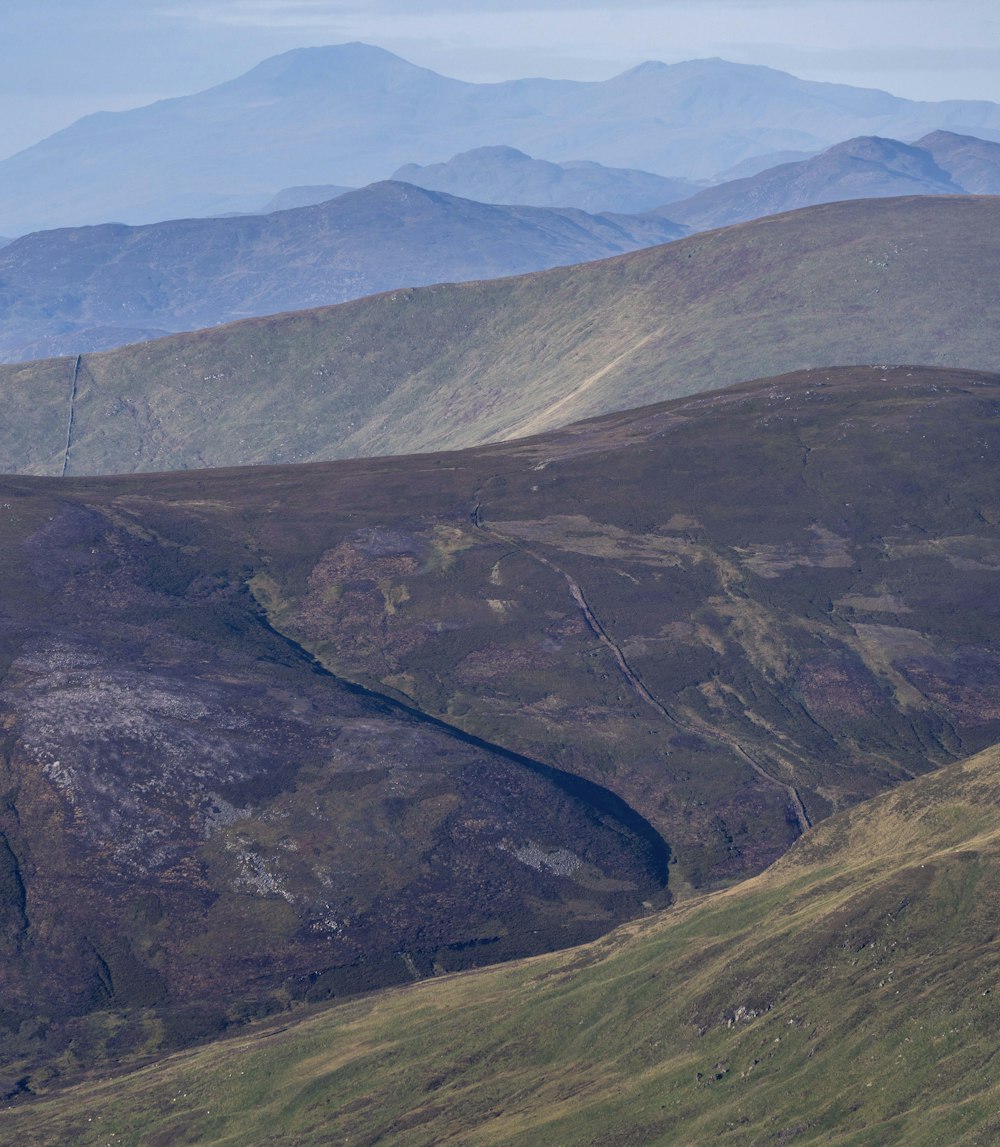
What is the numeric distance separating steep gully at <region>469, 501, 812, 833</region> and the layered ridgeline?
52 cm

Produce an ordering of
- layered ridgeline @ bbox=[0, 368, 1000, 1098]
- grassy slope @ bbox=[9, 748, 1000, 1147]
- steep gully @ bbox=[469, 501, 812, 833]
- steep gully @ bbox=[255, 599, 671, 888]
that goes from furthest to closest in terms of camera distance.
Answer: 1. steep gully @ bbox=[469, 501, 812, 833]
2. steep gully @ bbox=[255, 599, 671, 888]
3. layered ridgeline @ bbox=[0, 368, 1000, 1098]
4. grassy slope @ bbox=[9, 748, 1000, 1147]

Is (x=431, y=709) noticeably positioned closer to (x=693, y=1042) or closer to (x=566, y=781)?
(x=566, y=781)

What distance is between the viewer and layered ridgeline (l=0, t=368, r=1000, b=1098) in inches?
4744

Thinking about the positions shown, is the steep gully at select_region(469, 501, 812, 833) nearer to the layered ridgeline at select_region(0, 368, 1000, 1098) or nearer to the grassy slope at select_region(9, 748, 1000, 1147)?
the layered ridgeline at select_region(0, 368, 1000, 1098)

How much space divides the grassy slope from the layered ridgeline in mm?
14033

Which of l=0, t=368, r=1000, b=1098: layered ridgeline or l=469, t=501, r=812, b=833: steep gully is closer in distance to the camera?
l=0, t=368, r=1000, b=1098: layered ridgeline

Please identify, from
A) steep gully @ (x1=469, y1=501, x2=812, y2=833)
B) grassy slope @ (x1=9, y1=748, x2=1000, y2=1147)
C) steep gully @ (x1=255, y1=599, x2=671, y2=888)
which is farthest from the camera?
steep gully @ (x1=469, y1=501, x2=812, y2=833)

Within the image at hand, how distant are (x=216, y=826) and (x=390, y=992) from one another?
26905mm

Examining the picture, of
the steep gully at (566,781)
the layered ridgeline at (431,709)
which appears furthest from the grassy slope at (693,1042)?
the steep gully at (566,781)

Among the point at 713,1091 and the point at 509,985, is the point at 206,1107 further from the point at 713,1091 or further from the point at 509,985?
the point at 713,1091

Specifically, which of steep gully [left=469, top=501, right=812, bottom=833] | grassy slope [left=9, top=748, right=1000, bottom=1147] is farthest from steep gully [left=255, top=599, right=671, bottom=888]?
grassy slope [left=9, top=748, right=1000, bottom=1147]

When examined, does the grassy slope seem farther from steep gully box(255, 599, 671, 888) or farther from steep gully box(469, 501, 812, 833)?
steep gully box(469, 501, 812, 833)

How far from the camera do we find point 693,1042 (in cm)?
8738

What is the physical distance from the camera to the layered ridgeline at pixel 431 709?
120 meters
